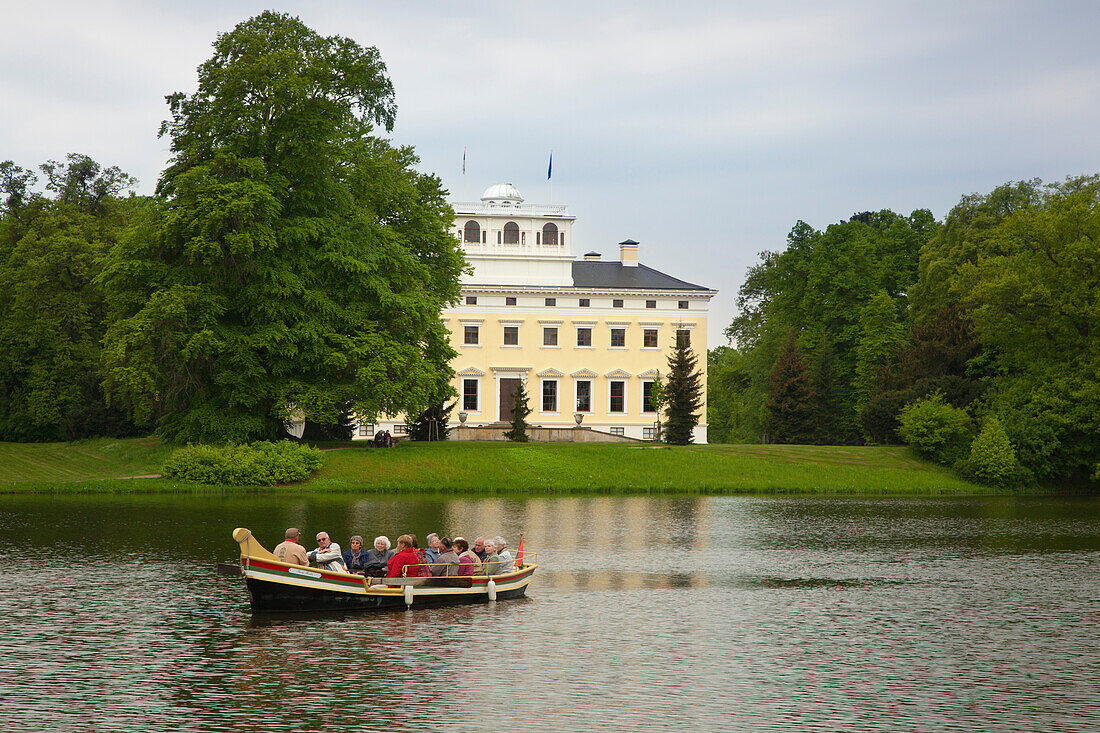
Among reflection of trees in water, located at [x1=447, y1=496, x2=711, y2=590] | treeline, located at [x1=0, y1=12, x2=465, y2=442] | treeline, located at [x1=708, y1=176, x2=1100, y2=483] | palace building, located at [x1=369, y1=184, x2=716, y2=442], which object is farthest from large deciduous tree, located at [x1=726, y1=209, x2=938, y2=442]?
treeline, located at [x1=0, y1=12, x2=465, y2=442]

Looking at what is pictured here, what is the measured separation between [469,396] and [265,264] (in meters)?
29.8

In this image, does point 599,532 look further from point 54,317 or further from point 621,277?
point 621,277

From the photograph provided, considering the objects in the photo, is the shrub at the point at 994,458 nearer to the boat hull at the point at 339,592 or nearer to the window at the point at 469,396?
the window at the point at 469,396

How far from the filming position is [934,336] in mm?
59906

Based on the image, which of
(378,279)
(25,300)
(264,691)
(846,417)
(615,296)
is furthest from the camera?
(615,296)

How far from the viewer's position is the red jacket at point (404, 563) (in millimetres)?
20672

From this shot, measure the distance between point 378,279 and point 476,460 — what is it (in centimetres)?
910

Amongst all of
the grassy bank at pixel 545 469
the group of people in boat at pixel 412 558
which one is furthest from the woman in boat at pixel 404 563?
the grassy bank at pixel 545 469

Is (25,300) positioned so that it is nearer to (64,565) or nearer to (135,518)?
(135,518)

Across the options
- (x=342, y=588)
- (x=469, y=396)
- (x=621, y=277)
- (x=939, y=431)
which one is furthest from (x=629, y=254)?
(x=342, y=588)

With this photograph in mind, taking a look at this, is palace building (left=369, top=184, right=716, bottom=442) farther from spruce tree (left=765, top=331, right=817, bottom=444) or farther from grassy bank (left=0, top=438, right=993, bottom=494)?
grassy bank (left=0, top=438, right=993, bottom=494)

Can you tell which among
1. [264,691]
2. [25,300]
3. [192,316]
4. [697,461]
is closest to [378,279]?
[192,316]

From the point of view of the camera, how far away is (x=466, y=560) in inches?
846

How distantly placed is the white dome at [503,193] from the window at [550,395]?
481 inches
